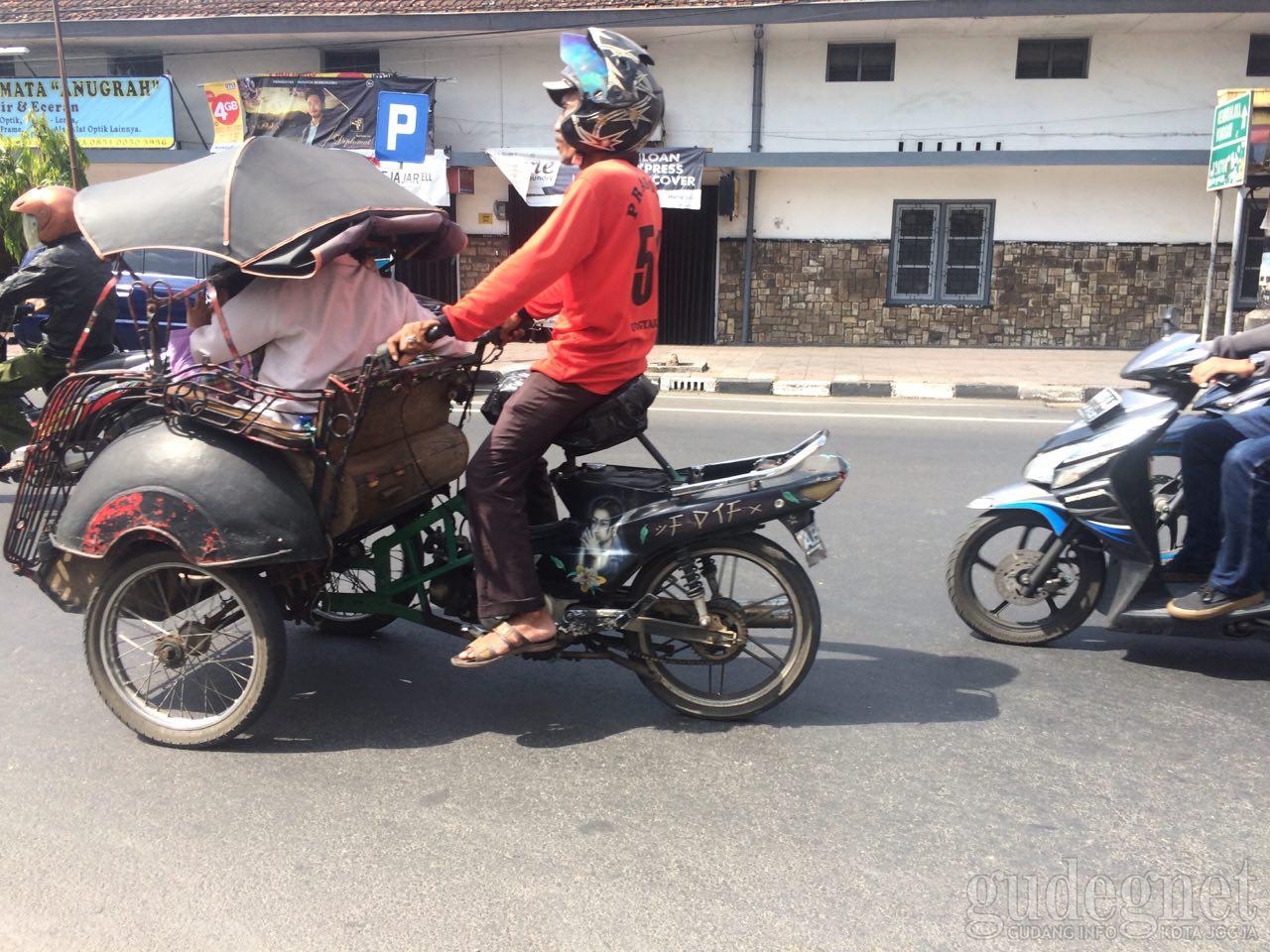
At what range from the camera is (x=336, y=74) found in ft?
56.1

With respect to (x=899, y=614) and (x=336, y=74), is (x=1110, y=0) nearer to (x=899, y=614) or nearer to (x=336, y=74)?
(x=336, y=74)

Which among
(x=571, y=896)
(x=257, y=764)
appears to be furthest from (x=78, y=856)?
(x=571, y=896)

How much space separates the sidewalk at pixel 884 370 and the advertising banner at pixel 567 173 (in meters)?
2.40

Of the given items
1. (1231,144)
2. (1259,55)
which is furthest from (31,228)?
(1259,55)

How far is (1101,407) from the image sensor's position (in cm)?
407

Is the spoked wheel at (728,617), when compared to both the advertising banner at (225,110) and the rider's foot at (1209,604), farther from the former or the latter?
the advertising banner at (225,110)

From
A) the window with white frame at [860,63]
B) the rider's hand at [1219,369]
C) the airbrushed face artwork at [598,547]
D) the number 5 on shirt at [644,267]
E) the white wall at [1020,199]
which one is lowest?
the airbrushed face artwork at [598,547]

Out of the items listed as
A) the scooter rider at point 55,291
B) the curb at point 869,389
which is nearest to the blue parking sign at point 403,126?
the curb at point 869,389

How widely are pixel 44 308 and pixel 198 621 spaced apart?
3108 millimetres

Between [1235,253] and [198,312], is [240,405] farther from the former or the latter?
[1235,253]

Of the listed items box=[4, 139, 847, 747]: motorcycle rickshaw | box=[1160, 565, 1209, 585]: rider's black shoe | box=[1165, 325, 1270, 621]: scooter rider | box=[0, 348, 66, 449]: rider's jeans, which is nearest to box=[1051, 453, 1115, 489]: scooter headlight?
box=[1165, 325, 1270, 621]: scooter rider

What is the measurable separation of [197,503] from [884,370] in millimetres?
12015

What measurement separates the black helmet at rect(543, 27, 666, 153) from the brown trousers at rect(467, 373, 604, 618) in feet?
2.52

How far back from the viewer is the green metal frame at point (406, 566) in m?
3.64
